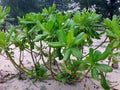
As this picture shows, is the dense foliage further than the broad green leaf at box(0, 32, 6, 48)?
Yes

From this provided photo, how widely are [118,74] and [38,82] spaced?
0.80m

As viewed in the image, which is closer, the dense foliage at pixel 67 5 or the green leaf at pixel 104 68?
the green leaf at pixel 104 68

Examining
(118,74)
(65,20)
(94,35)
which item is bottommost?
(118,74)

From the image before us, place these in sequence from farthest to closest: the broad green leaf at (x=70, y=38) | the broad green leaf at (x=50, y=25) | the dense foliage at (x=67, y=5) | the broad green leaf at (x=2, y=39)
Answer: the dense foliage at (x=67, y=5) → the broad green leaf at (x=2, y=39) → the broad green leaf at (x=50, y=25) → the broad green leaf at (x=70, y=38)

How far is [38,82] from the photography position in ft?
6.61

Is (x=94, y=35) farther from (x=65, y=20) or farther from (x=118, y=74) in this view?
(x=118, y=74)

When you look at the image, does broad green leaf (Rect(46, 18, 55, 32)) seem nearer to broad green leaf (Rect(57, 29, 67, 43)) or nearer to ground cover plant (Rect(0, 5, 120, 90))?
ground cover plant (Rect(0, 5, 120, 90))

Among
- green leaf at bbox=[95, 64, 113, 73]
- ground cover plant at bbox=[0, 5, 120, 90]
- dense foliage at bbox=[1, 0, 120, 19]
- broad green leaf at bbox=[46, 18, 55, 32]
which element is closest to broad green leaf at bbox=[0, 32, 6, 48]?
ground cover plant at bbox=[0, 5, 120, 90]

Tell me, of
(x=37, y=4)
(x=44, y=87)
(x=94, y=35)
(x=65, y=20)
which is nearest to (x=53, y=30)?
(x=65, y=20)

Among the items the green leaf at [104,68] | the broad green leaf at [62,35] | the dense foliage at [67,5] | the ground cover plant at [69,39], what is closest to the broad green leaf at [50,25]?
the ground cover plant at [69,39]

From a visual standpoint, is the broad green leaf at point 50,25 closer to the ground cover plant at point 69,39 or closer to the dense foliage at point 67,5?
the ground cover plant at point 69,39

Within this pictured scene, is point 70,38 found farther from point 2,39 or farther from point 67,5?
point 67,5

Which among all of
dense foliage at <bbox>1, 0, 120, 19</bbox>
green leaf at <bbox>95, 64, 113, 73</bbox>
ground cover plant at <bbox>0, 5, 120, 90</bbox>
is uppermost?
dense foliage at <bbox>1, 0, 120, 19</bbox>

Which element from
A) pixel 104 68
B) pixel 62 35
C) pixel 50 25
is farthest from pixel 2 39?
pixel 104 68
